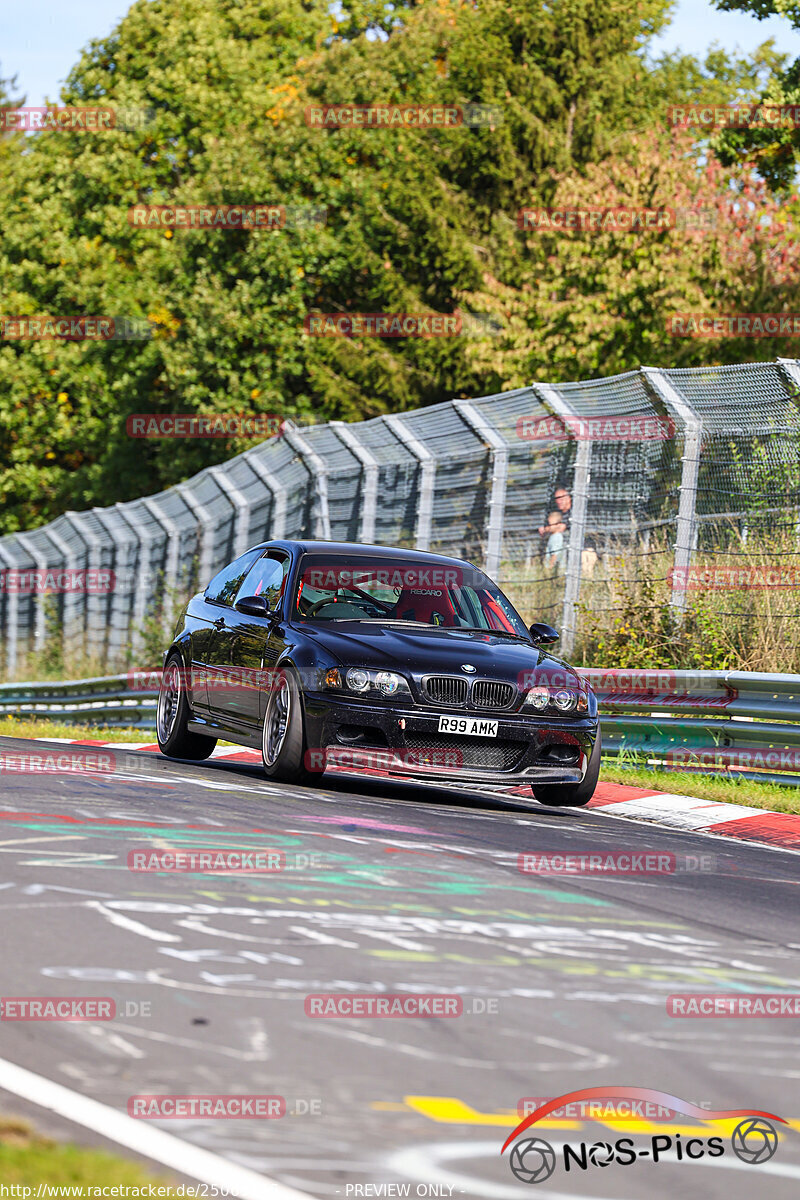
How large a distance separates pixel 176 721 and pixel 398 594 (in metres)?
2.32

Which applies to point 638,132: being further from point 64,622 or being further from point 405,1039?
point 405,1039

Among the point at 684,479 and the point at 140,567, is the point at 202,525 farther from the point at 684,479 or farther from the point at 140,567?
the point at 684,479

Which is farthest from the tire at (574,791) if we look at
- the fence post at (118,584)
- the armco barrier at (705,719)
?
the fence post at (118,584)

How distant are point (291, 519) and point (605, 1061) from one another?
17.4m

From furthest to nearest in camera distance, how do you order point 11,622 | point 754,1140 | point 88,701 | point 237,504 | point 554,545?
point 11,622
point 88,701
point 237,504
point 554,545
point 754,1140

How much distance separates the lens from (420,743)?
10.4 m

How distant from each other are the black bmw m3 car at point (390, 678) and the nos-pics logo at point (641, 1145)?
5893 mm

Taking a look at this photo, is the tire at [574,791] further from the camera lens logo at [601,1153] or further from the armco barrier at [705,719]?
the camera lens logo at [601,1153]

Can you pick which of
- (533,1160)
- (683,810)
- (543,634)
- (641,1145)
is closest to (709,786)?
(683,810)

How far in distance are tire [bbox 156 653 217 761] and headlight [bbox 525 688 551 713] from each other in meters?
3.33

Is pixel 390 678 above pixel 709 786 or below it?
above

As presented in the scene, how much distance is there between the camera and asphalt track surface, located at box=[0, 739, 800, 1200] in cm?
404

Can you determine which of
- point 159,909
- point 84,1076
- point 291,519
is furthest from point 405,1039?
point 291,519

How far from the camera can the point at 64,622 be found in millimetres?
32344
